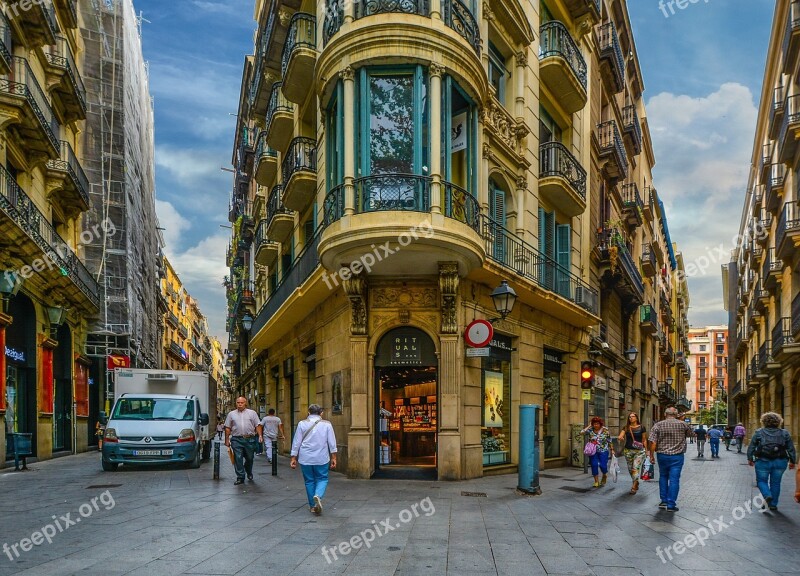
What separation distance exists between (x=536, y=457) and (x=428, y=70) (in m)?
7.63

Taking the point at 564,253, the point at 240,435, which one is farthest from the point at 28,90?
the point at 564,253

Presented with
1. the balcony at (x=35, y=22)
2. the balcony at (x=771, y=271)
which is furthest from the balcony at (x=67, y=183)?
the balcony at (x=771, y=271)

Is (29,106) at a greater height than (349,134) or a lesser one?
greater

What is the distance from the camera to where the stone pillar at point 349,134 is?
498 inches

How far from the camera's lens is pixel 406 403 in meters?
14.7

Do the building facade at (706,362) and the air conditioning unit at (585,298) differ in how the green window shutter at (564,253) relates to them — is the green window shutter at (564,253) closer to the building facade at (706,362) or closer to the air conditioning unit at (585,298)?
the air conditioning unit at (585,298)

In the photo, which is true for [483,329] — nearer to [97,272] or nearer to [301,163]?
[301,163]

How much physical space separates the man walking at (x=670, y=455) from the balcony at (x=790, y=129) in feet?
58.9

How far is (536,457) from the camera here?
11.6 metres

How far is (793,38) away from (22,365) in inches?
1099

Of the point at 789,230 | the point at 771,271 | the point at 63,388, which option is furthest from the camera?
the point at 771,271

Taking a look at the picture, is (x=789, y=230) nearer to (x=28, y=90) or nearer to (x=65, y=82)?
(x=28, y=90)

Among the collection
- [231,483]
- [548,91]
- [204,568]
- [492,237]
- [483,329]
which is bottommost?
[231,483]

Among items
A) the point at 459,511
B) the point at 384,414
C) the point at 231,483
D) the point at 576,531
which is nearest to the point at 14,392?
the point at 231,483
